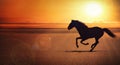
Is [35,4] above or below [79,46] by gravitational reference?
above

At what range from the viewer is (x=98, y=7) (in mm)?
6188

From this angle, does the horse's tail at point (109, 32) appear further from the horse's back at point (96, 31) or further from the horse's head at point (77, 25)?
the horse's head at point (77, 25)

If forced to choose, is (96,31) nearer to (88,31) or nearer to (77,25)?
(88,31)

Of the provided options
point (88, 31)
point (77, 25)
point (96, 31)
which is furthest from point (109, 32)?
point (77, 25)

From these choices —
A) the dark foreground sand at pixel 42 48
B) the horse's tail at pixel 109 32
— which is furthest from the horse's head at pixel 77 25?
the horse's tail at pixel 109 32

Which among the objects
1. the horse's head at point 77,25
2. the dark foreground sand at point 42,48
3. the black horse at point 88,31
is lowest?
the dark foreground sand at point 42,48

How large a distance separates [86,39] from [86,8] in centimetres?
47

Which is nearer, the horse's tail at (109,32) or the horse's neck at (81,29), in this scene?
the horse's tail at (109,32)

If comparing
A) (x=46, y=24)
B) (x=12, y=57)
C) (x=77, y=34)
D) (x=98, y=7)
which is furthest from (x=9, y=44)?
(x=98, y=7)

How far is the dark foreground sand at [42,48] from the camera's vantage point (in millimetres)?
6094

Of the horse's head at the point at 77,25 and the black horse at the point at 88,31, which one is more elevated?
the horse's head at the point at 77,25

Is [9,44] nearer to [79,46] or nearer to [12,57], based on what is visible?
[12,57]

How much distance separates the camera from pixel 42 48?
6.12 m

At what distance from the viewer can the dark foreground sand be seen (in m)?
6.09
